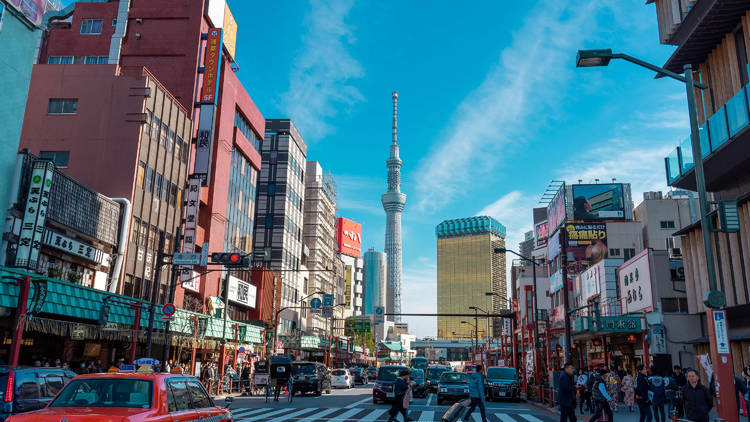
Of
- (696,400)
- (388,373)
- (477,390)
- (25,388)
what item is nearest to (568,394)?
(477,390)

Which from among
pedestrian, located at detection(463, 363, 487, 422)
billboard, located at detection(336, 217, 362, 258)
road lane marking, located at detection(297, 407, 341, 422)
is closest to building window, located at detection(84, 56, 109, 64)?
road lane marking, located at detection(297, 407, 341, 422)

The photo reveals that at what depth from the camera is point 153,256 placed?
3731 centimetres

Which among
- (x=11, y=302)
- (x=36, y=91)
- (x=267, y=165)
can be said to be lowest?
(x=11, y=302)

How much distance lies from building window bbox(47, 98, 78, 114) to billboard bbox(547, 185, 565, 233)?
51.2 metres

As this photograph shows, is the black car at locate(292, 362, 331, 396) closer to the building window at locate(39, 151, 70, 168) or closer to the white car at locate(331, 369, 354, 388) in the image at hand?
the white car at locate(331, 369, 354, 388)

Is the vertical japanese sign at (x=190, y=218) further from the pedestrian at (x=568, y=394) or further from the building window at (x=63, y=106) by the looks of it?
the pedestrian at (x=568, y=394)

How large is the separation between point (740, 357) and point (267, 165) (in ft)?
202

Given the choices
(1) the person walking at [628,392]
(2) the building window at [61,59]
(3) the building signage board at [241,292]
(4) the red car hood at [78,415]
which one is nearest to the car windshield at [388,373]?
(1) the person walking at [628,392]

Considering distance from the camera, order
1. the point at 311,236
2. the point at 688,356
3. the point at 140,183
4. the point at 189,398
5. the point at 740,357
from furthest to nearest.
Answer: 1. the point at 311,236
2. the point at 140,183
3. the point at 688,356
4. the point at 740,357
5. the point at 189,398

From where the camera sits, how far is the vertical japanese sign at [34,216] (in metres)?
23.6

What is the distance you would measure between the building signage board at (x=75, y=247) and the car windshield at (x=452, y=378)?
63.0ft

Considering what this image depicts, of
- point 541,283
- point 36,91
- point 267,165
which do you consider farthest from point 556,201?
point 36,91

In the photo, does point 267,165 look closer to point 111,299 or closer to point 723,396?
point 111,299

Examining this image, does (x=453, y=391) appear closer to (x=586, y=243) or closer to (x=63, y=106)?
(x=63, y=106)
